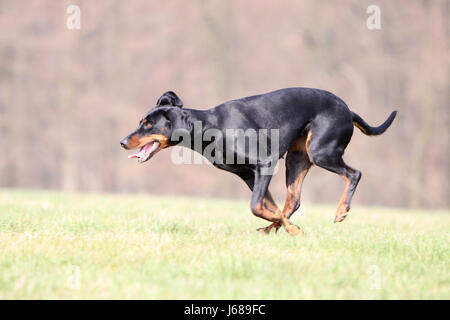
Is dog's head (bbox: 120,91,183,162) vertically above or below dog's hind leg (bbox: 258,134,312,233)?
above

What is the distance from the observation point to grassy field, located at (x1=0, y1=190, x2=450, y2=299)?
3256mm

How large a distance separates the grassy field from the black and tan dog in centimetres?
46

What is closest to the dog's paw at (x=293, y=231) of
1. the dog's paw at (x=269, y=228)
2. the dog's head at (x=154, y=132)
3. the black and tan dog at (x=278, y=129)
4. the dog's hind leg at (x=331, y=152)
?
the black and tan dog at (x=278, y=129)

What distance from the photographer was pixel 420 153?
18.6 m

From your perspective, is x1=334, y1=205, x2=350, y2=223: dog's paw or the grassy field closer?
the grassy field

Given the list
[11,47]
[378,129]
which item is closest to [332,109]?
[378,129]

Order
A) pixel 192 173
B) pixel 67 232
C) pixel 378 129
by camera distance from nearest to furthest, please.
A: pixel 67 232 < pixel 378 129 < pixel 192 173

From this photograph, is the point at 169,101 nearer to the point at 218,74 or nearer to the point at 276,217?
the point at 276,217

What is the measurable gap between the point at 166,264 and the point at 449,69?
16202 mm

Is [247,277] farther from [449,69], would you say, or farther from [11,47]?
[11,47]

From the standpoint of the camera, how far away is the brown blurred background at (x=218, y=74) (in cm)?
1853

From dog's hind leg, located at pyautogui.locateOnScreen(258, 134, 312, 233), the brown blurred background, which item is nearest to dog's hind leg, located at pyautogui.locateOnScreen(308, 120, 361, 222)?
dog's hind leg, located at pyautogui.locateOnScreen(258, 134, 312, 233)

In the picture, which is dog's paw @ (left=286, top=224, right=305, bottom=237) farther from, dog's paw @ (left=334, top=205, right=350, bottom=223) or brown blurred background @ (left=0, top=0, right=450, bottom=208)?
brown blurred background @ (left=0, top=0, right=450, bottom=208)

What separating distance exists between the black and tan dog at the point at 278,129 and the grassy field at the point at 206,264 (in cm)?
46
